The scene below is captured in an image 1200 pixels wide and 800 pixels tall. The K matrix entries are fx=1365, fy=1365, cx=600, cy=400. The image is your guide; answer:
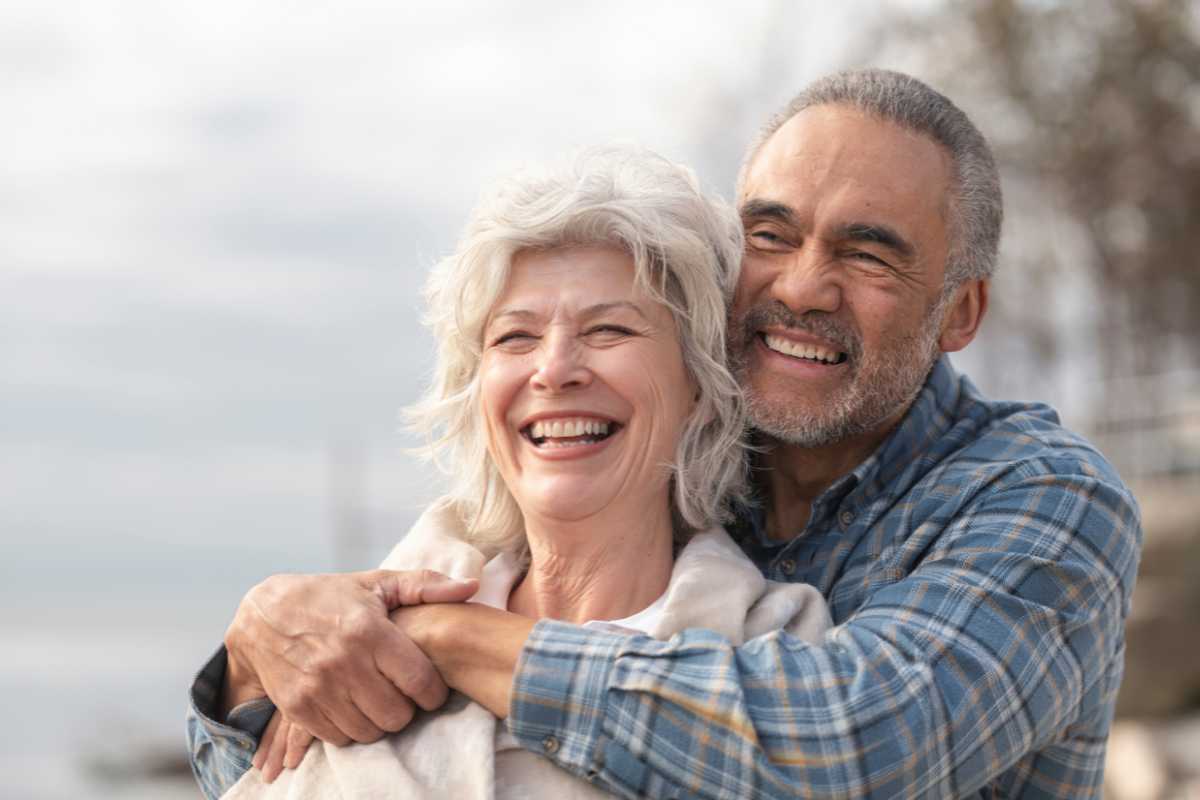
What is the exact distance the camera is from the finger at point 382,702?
222 cm

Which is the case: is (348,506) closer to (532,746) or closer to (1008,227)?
(1008,227)

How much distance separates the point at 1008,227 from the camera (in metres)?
17.5

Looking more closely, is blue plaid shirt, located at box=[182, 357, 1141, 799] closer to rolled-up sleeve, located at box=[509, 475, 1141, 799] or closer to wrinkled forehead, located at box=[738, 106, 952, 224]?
rolled-up sleeve, located at box=[509, 475, 1141, 799]

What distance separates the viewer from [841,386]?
282cm

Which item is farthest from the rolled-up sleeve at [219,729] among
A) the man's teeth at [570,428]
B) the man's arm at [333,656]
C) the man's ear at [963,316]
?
the man's ear at [963,316]

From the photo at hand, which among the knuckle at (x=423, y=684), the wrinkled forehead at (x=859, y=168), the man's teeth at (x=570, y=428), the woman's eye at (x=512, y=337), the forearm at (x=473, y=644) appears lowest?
the knuckle at (x=423, y=684)

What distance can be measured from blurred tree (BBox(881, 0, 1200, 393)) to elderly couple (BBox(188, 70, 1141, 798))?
13481 mm

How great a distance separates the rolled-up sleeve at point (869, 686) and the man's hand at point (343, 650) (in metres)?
0.22

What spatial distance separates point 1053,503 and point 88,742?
21001 mm

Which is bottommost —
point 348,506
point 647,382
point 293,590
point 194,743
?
point 348,506

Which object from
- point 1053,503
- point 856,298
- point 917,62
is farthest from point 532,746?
point 917,62

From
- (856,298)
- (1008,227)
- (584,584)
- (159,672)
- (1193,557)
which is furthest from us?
(159,672)

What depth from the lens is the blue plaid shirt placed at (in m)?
2.04

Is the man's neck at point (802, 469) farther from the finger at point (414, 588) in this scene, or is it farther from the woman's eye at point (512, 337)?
the finger at point (414, 588)
